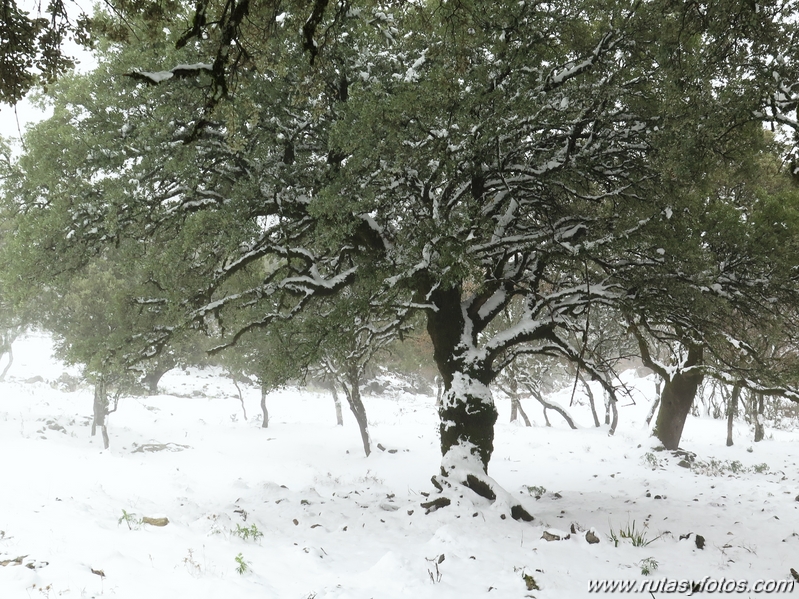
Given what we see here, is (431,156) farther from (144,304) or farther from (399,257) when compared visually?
(144,304)

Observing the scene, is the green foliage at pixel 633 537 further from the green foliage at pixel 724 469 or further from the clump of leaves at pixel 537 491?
the green foliage at pixel 724 469

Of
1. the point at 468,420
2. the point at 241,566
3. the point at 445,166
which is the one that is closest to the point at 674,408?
the point at 468,420

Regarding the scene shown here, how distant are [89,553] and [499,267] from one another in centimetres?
788

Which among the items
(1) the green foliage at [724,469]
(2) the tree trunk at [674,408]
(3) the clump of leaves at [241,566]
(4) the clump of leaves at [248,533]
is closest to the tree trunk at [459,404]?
(4) the clump of leaves at [248,533]

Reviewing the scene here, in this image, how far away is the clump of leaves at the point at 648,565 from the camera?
5355mm

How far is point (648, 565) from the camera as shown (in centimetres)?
553

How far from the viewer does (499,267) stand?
939cm

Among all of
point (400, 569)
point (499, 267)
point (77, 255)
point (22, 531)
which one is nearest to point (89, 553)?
point (22, 531)

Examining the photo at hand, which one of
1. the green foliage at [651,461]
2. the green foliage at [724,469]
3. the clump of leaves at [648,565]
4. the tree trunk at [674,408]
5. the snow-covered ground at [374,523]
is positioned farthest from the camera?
the tree trunk at [674,408]

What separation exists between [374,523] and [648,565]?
422cm

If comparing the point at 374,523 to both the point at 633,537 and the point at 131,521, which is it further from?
the point at 633,537

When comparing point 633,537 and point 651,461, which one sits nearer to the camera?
point 633,537

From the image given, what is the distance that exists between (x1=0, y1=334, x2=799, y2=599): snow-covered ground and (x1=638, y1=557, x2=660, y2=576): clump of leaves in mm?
43

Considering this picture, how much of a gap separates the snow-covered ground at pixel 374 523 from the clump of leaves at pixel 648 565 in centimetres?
4
